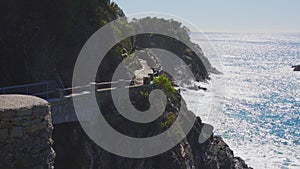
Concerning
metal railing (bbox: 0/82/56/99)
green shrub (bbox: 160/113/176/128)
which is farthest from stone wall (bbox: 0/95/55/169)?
green shrub (bbox: 160/113/176/128)

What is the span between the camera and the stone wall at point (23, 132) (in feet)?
30.3

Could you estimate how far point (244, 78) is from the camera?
8400 centimetres

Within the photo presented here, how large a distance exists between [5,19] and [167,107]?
33.0 ft

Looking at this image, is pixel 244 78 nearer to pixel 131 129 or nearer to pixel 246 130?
pixel 246 130

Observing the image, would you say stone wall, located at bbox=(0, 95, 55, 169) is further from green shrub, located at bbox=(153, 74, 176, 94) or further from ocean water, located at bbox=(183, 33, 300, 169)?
ocean water, located at bbox=(183, 33, 300, 169)

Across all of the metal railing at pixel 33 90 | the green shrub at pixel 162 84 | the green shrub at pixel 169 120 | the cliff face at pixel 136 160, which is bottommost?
the cliff face at pixel 136 160

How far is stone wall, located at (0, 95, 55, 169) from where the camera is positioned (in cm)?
924

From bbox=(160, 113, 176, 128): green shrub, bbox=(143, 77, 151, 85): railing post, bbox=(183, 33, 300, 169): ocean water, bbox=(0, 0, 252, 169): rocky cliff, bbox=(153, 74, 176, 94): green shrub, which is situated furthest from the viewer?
bbox=(183, 33, 300, 169): ocean water

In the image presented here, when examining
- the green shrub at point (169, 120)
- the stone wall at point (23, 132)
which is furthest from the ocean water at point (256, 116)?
the stone wall at point (23, 132)

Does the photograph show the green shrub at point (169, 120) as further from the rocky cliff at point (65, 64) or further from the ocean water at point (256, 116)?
the ocean water at point (256, 116)

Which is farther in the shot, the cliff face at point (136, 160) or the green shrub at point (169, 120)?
the green shrub at point (169, 120)

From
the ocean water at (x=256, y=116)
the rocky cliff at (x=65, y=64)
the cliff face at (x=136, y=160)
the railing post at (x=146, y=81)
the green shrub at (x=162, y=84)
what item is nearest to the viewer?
the cliff face at (x=136, y=160)

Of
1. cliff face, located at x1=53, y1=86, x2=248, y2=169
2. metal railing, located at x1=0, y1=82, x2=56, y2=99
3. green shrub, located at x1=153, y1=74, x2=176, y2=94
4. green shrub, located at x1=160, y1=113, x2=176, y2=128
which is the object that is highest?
green shrub, located at x1=153, y1=74, x2=176, y2=94

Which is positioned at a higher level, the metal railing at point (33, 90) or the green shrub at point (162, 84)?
the green shrub at point (162, 84)
